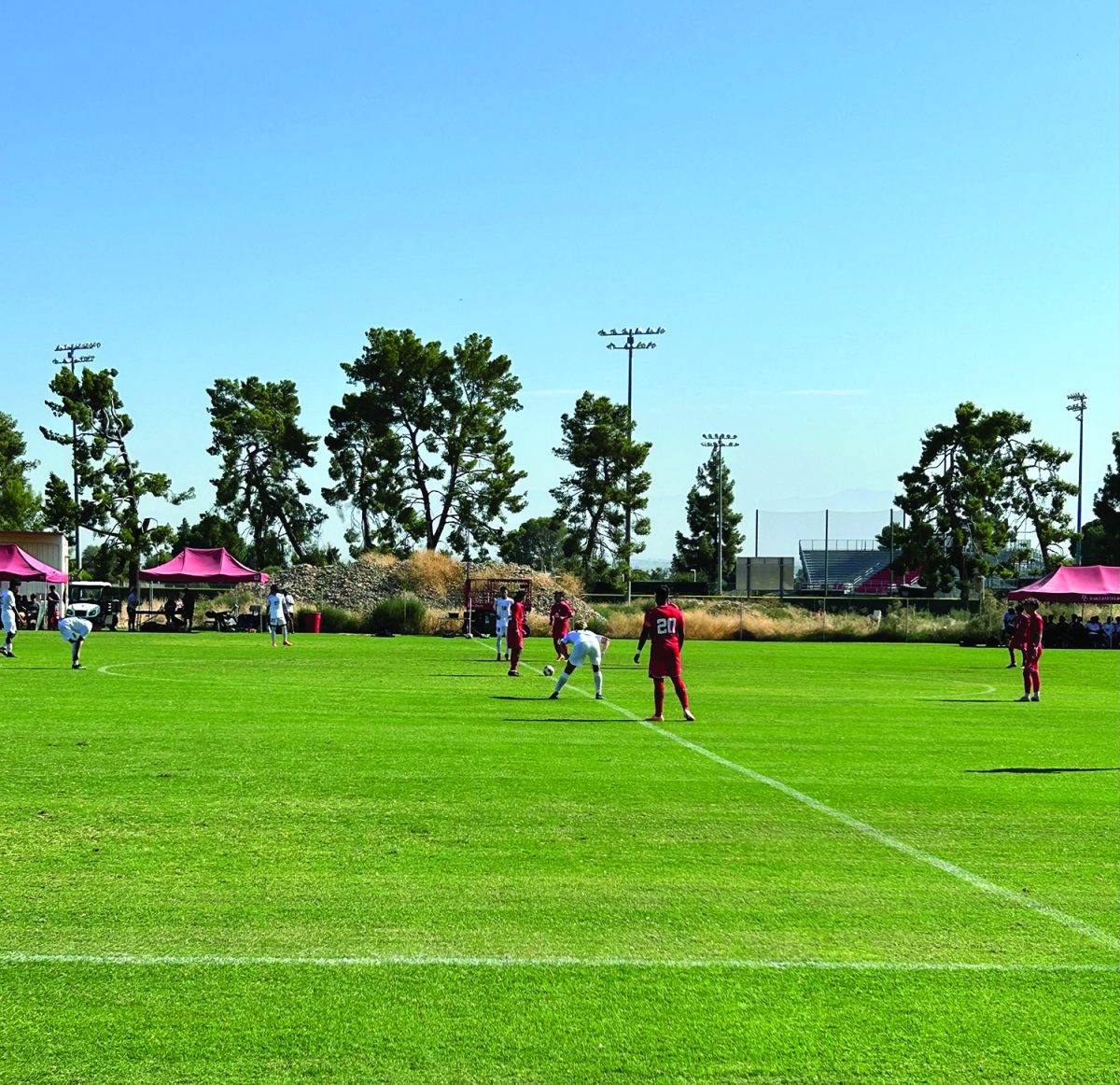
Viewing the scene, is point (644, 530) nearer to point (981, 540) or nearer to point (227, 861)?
point (981, 540)

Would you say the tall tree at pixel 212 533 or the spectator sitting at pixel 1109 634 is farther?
the tall tree at pixel 212 533

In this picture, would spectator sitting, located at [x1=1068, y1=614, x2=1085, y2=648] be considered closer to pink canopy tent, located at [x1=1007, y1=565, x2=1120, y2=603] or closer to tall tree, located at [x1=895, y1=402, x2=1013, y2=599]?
pink canopy tent, located at [x1=1007, y1=565, x2=1120, y2=603]

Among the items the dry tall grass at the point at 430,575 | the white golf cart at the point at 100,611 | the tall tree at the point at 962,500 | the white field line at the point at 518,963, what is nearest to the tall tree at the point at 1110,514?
the tall tree at the point at 962,500

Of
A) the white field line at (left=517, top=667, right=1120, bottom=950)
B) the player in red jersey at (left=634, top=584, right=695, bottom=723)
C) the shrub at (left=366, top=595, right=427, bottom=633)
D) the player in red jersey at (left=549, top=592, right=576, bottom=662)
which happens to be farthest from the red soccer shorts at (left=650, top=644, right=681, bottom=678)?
the shrub at (left=366, top=595, right=427, bottom=633)

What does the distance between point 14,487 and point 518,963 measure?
3060 inches

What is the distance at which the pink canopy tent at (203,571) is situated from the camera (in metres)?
55.2

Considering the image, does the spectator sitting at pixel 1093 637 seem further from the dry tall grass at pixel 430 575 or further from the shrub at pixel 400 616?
the dry tall grass at pixel 430 575

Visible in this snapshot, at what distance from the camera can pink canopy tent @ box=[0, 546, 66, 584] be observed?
168 ft

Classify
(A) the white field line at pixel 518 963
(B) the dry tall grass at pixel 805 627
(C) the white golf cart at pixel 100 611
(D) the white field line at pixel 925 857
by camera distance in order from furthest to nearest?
1. (B) the dry tall grass at pixel 805 627
2. (C) the white golf cart at pixel 100 611
3. (D) the white field line at pixel 925 857
4. (A) the white field line at pixel 518 963

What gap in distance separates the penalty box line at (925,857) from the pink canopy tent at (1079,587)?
44536mm

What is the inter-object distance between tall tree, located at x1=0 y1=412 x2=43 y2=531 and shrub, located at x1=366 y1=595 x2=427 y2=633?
28.3 m

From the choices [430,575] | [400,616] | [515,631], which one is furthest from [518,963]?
[430,575]

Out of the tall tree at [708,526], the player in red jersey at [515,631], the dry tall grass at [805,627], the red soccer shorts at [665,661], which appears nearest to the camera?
the red soccer shorts at [665,661]

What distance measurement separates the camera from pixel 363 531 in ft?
244
